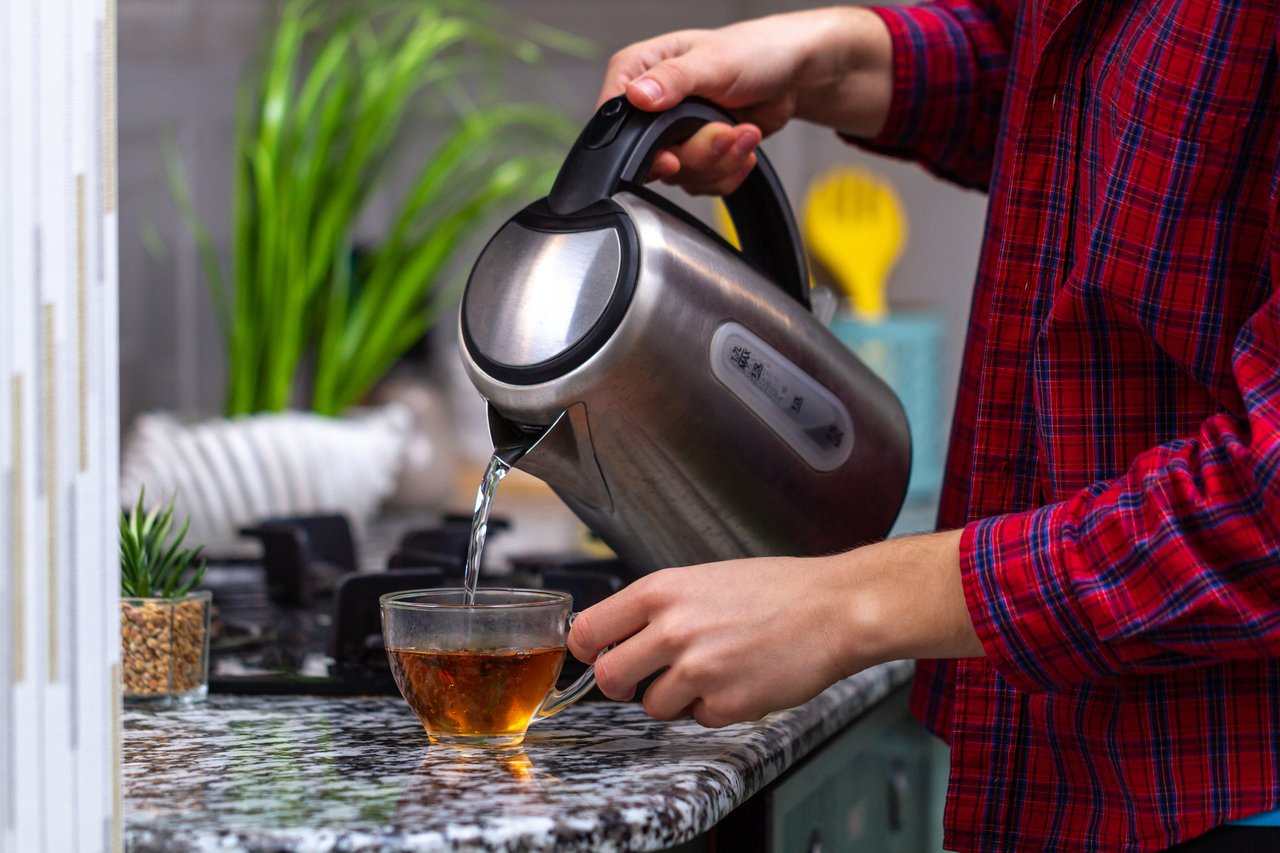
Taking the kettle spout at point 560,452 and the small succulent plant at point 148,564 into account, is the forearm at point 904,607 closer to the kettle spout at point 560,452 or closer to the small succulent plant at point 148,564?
the kettle spout at point 560,452

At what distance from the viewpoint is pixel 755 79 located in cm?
82

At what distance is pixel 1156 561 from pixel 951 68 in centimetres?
50

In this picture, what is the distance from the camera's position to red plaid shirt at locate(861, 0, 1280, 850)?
19.7 inches

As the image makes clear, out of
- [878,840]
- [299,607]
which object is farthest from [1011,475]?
[299,607]

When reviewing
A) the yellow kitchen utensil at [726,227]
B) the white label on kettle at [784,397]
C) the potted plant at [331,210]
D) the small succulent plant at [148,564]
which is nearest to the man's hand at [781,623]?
the white label on kettle at [784,397]

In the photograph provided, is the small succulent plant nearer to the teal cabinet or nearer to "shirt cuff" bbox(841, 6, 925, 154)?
the teal cabinet

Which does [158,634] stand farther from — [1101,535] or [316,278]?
[316,278]

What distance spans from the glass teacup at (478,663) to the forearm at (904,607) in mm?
141

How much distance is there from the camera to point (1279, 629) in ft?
1.61

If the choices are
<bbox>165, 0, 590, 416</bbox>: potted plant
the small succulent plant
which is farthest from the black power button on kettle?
<bbox>165, 0, 590, 416</bbox>: potted plant

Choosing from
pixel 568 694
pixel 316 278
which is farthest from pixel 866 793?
pixel 316 278

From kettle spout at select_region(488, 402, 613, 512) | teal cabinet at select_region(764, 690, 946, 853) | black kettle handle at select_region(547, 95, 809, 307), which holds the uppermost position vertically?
black kettle handle at select_region(547, 95, 809, 307)

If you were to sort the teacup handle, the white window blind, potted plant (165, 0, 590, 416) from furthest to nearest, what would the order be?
potted plant (165, 0, 590, 416)
the teacup handle
the white window blind

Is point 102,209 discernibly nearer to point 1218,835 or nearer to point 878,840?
point 1218,835
